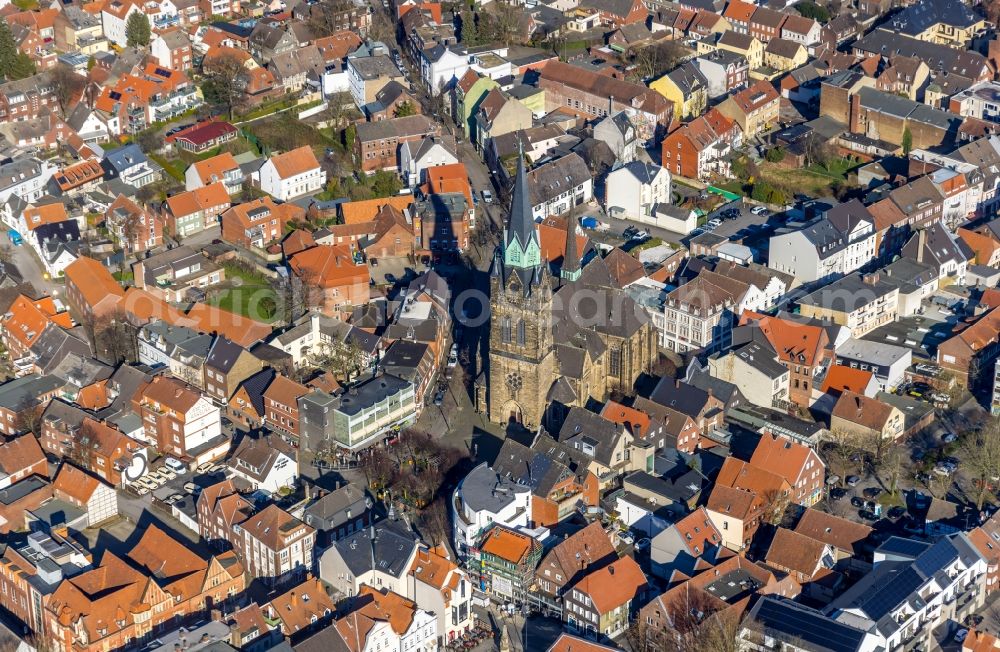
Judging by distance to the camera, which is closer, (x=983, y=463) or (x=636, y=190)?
(x=983, y=463)

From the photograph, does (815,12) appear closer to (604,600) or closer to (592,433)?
(592,433)

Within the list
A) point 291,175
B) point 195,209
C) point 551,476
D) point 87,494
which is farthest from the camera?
point 291,175

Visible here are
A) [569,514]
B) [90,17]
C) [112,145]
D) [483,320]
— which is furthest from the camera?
[90,17]

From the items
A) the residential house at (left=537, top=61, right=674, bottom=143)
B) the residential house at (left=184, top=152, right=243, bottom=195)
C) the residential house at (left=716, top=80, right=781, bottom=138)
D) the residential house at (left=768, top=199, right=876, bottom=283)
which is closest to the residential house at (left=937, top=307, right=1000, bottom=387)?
the residential house at (left=768, top=199, right=876, bottom=283)

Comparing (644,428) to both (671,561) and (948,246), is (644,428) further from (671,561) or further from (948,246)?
(948,246)

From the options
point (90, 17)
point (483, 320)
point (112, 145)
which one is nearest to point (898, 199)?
point (483, 320)

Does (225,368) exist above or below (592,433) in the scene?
below

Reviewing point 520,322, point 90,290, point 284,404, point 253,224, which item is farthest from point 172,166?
point 520,322
